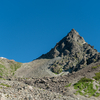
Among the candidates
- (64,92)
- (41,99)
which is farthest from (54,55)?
(41,99)

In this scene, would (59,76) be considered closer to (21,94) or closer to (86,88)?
(86,88)

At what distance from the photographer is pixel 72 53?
185 m

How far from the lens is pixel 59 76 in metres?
88.9

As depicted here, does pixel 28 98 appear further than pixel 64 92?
No

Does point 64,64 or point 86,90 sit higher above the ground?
point 64,64

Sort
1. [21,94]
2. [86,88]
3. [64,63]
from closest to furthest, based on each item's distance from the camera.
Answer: [21,94] → [86,88] → [64,63]

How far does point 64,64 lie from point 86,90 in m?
110

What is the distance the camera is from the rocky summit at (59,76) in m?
32.2

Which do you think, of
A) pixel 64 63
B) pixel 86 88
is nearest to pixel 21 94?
pixel 86 88

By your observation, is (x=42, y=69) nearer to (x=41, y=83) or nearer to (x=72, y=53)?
(x=72, y=53)

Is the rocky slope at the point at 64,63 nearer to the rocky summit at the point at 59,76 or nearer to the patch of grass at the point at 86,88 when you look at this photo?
the rocky summit at the point at 59,76

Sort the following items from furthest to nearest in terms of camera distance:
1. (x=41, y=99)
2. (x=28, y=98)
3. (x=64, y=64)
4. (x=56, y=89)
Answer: (x=64, y=64) < (x=56, y=89) < (x=41, y=99) < (x=28, y=98)

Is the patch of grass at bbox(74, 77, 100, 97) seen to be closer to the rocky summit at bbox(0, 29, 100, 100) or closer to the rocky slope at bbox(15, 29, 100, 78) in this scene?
the rocky summit at bbox(0, 29, 100, 100)

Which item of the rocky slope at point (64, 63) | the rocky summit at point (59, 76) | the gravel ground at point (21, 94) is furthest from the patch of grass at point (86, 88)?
the rocky slope at point (64, 63)
